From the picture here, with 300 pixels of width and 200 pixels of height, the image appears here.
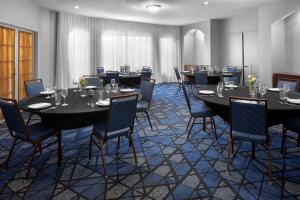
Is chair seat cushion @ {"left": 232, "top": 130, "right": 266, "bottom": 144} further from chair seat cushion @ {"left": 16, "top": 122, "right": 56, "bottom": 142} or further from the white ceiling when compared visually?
the white ceiling

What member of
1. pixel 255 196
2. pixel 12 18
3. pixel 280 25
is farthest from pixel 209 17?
pixel 255 196

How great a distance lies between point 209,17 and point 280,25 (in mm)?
3093

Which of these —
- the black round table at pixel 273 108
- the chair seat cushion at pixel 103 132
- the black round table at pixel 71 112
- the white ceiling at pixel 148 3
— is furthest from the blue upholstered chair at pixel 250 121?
the white ceiling at pixel 148 3

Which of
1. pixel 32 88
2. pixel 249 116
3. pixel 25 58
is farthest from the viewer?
pixel 25 58

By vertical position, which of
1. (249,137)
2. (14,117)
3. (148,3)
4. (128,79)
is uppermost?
(148,3)

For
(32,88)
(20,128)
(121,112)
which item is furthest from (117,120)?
(32,88)

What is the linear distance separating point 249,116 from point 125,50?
9.11m

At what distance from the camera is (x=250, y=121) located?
98.7 inches

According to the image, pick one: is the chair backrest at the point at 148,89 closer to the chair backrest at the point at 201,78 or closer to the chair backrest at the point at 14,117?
the chair backrest at the point at 14,117

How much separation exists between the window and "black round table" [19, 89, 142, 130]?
710 centimetres

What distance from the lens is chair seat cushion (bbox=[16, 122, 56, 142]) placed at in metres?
2.69

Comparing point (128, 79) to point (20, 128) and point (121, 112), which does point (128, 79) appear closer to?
point (121, 112)

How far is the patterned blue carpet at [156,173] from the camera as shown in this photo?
2389mm

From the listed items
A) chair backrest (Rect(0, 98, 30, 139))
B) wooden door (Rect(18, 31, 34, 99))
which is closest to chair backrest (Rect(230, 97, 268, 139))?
chair backrest (Rect(0, 98, 30, 139))
